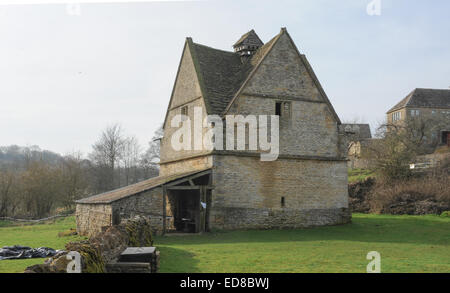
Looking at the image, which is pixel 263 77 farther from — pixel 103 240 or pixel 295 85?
pixel 103 240

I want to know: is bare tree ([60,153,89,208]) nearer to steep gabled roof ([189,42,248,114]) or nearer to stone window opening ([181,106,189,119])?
stone window opening ([181,106,189,119])

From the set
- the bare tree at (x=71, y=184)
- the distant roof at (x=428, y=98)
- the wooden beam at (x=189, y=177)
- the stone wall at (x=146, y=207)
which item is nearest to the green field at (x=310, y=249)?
the stone wall at (x=146, y=207)

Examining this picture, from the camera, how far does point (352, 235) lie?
21172 millimetres

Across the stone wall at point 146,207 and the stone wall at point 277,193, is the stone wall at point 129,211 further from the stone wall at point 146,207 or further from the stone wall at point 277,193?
the stone wall at point 277,193

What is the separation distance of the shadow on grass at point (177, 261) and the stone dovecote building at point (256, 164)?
570 centimetres

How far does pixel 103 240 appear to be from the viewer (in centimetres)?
1042

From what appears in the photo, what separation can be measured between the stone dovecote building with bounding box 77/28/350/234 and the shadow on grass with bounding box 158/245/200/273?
5699 millimetres

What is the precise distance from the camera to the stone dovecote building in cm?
2145

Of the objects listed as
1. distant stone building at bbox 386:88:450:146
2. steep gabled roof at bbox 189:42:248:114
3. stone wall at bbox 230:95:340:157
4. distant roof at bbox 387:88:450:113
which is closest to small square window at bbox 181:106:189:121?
steep gabled roof at bbox 189:42:248:114

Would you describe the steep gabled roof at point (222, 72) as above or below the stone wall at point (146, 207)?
above

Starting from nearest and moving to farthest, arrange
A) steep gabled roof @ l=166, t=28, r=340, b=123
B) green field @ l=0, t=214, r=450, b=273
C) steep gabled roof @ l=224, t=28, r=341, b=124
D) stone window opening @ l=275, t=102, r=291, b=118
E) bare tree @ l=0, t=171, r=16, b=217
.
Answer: green field @ l=0, t=214, r=450, b=273 → steep gabled roof @ l=166, t=28, r=340, b=123 → steep gabled roof @ l=224, t=28, r=341, b=124 → stone window opening @ l=275, t=102, r=291, b=118 → bare tree @ l=0, t=171, r=16, b=217

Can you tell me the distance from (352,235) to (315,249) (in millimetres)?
6385

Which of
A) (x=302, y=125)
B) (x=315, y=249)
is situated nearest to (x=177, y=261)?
(x=315, y=249)

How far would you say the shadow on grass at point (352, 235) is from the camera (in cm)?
1870
